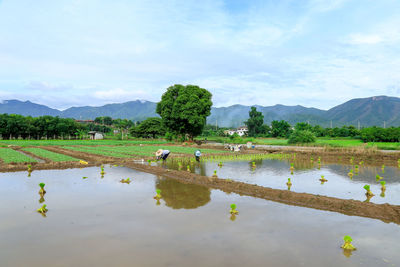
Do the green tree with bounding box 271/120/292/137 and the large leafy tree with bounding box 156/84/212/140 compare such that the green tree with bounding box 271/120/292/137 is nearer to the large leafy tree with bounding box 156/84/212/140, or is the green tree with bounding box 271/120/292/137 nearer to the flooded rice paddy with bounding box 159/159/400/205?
the large leafy tree with bounding box 156/84/212/140

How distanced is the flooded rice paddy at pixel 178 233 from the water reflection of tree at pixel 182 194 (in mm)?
49

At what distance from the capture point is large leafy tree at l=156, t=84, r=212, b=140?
51.3 m

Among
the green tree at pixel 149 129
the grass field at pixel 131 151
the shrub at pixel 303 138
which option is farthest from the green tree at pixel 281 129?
the grass field at pixel 131 151

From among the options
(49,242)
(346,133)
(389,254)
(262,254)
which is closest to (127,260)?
(49,242)

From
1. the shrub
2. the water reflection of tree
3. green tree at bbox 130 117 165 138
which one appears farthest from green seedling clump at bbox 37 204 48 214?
green tree at bbox 130 117 165 138

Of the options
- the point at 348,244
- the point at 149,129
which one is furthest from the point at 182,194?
the point at 149,129

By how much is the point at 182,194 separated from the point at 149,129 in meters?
75.5

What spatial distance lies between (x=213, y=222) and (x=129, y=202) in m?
4.28

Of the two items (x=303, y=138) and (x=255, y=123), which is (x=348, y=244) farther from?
(x=255, y=123)

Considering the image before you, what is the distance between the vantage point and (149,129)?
286 ft

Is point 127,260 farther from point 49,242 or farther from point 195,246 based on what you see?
point 49,242

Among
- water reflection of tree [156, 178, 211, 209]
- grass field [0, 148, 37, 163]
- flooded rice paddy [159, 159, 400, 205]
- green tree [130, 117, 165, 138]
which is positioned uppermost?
green tree [130, 117, 165, 138]

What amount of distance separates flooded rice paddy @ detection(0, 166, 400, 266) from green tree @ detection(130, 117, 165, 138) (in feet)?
243

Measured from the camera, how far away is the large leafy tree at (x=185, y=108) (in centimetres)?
5131
